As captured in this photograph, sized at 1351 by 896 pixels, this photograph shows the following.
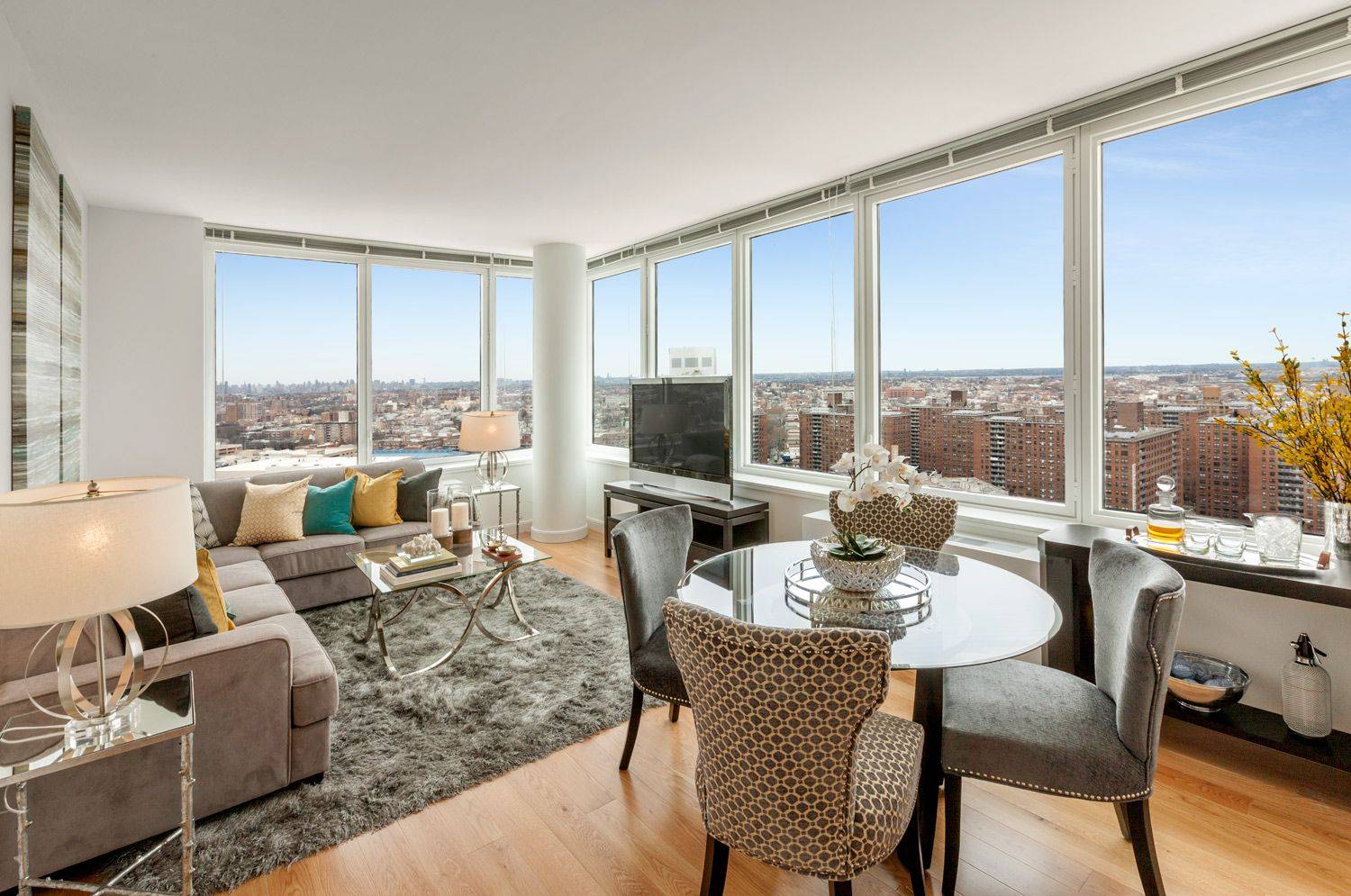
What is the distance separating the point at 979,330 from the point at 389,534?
3.99m

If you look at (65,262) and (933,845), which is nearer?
(933,845)

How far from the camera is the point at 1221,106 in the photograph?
2.70m

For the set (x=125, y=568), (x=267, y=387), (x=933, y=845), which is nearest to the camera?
(x=125, y=568)

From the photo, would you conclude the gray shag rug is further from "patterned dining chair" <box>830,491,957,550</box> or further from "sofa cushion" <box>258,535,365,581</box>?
"patterned dining chair" <box>830,491,957,550</box>

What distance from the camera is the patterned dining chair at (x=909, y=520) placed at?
2.88 m

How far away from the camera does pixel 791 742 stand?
1.34 metres

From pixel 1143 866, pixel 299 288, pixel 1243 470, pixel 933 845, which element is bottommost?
pixel 933 845

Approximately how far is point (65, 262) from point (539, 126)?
2415 mm

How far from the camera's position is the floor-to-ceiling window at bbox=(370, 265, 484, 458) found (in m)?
5.79

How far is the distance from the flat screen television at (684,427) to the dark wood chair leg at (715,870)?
293 cm

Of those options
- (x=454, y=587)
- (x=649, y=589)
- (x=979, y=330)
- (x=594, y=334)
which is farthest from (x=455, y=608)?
(x=979, y=330)

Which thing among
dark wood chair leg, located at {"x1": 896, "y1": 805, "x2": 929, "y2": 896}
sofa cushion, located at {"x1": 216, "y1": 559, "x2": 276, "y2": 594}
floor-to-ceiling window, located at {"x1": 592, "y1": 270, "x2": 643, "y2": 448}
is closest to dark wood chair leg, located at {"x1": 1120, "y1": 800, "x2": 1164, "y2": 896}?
dark wood chair leg, located at {"x1": 896, "y1": 805, "x2": 929, "y2": 896}

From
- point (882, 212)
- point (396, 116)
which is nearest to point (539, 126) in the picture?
point (396, 116)

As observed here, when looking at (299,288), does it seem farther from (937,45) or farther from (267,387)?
(937,45)
